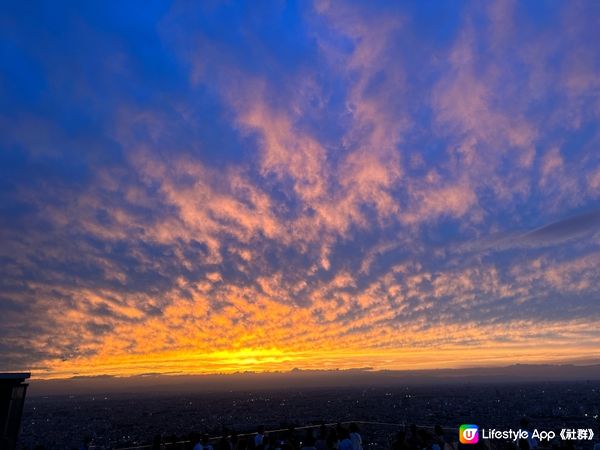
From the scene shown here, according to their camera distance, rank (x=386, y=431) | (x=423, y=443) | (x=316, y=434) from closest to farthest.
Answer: (x=423, y=443), (x=316, y=434), (x=386, y=431)

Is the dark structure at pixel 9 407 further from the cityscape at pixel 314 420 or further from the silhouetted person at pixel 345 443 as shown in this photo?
the silhouetted person at pixel 345 443

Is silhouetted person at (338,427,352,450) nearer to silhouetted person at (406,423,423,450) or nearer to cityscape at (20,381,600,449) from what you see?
silhouetted person at (406,423,423,450)

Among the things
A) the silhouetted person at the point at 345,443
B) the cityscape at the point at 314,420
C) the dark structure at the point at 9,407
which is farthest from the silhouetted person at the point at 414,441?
the dark structure at the point at 9,407

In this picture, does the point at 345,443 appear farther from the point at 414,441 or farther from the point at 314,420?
the point at 314,420

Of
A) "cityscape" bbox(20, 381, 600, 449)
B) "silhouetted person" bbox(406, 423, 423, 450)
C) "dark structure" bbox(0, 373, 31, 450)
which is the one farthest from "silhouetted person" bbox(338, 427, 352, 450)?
"dark structure" bbox(0, 373, 31, 450)

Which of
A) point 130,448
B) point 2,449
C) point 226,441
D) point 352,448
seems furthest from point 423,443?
point 2,449

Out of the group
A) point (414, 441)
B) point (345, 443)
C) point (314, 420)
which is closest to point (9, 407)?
point (345, 443)

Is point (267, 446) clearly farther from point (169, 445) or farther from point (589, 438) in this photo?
point (589, 438)

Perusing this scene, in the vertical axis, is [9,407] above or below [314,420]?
above
